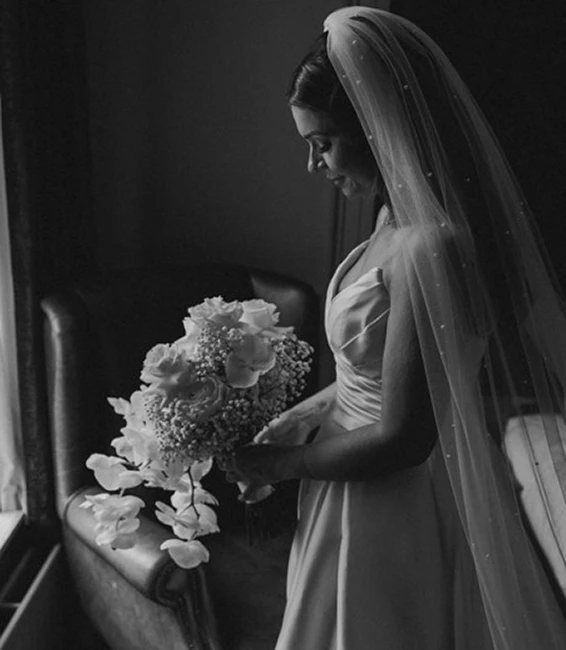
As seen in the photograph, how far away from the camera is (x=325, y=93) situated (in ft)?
3.80

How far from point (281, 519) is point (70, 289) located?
89cm

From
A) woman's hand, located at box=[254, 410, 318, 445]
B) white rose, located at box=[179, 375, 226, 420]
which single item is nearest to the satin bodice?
woman's hand, located at box=[254, 410, 318, 445]

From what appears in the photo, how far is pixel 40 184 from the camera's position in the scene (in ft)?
6.23

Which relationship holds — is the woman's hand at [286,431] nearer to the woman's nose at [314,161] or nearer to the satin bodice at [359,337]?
the satin bodice at [359,337]

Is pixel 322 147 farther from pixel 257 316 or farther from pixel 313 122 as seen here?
pixel 257 316

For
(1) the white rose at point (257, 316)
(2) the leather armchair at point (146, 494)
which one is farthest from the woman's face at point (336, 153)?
(2) the leather armchair at point (146, 494)

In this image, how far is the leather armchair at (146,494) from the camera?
163cm

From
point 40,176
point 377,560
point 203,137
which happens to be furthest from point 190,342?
point 203,137

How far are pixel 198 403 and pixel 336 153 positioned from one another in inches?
17.0

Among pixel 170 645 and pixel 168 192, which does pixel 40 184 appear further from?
pixel 170 645

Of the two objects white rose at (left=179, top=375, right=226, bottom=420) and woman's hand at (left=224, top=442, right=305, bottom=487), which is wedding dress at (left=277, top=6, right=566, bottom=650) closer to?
woman's hand at (left=224, top=442, right=305, bottom=487)

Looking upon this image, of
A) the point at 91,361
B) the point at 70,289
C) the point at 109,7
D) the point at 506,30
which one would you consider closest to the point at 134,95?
the point at 109,7

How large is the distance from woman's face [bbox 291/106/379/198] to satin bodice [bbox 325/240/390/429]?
0.47 ft

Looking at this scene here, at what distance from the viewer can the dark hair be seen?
1.15 meters
